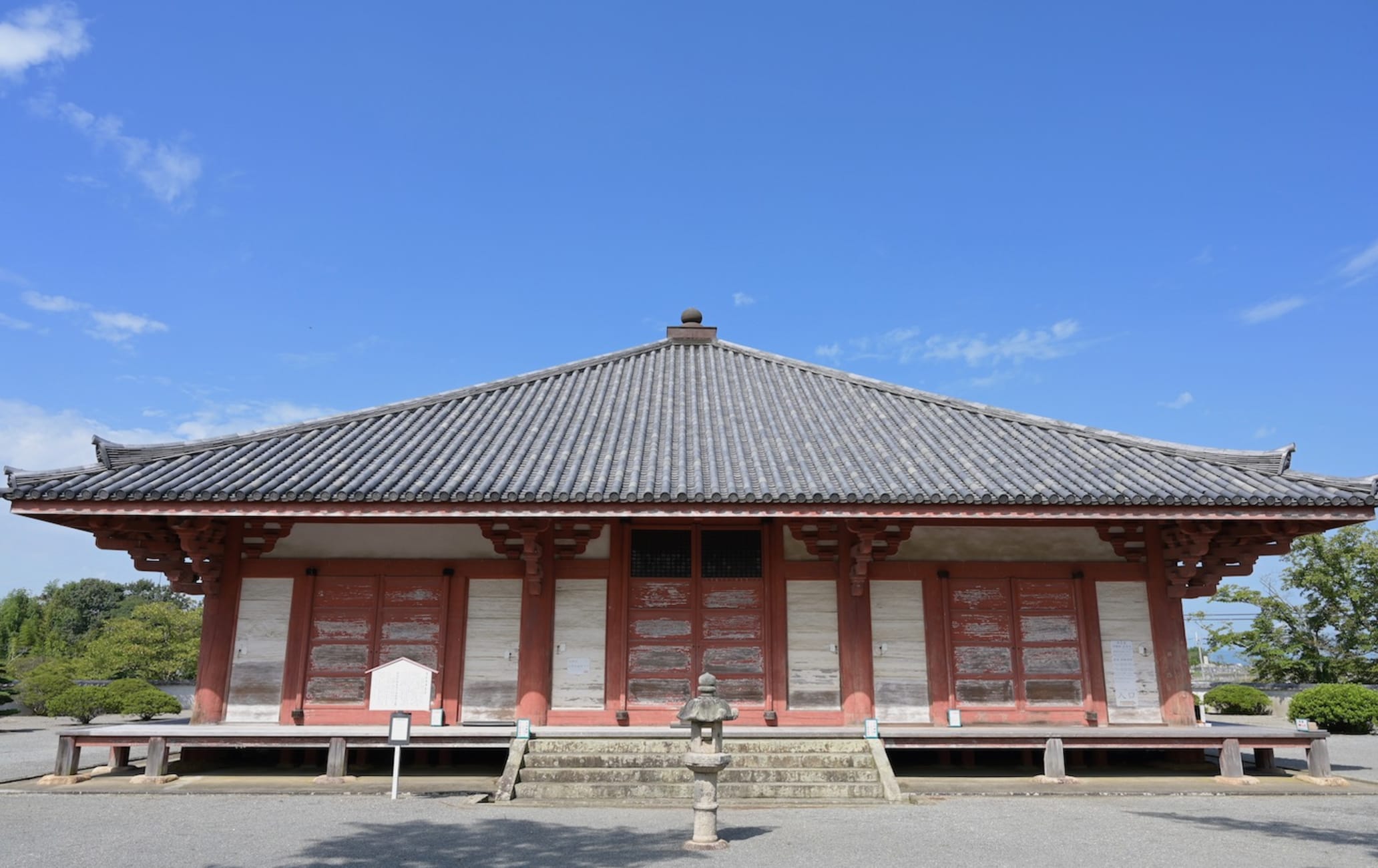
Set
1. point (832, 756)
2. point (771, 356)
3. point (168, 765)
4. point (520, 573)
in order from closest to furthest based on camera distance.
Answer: point (832, 756) < point (168, 765) < point (520, 573) < point (771, 356)

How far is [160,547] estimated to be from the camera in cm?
1260

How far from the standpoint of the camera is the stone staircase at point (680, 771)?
10.3 meters

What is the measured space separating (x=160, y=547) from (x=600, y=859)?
29.3ft

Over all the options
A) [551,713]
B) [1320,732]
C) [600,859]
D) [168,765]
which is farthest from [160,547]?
[1320,732]

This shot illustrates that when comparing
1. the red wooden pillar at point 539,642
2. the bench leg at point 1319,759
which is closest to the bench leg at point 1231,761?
the bench leg at point 1319,759

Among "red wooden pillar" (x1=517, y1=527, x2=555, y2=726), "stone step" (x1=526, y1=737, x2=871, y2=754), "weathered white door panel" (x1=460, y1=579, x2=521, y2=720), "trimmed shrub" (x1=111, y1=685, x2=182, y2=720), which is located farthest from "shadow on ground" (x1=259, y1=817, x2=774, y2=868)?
"trimmed shrub" (x1=111, y1=685, x2=182, y2=720)

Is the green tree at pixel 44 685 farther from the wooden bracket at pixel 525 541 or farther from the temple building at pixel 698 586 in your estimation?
the wooden bracket at pixel 525 541

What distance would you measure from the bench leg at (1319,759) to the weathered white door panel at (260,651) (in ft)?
47.5

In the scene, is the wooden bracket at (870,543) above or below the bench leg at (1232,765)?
above

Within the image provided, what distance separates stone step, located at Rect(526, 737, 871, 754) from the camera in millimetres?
11188

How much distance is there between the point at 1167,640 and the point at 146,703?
23031mm

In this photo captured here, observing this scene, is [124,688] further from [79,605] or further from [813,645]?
[79,605]

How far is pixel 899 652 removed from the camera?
13.0 metres

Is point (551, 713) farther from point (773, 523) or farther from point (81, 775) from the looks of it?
point (81, 775)
